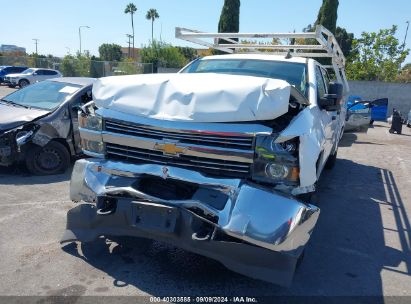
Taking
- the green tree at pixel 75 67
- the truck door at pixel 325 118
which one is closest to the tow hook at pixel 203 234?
the truck door at pixel 325 118

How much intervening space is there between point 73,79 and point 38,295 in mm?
5018

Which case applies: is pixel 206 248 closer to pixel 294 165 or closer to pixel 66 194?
pixel 294 165

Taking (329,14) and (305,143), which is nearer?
(305,143)

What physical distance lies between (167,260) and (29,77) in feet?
93.6

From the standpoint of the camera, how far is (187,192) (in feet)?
10.5

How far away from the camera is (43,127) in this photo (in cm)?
597

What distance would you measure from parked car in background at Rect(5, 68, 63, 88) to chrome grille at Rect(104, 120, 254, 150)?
27.1 m

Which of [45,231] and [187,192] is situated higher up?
[187,192]

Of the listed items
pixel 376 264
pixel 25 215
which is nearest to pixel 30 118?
pixel 25 215

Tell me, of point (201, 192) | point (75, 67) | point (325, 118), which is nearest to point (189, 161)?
point (201, 192)

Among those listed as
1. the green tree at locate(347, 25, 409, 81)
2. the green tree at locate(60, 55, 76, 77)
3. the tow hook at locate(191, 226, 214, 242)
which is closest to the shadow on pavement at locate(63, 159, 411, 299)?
the tow hook at locate(191, 226, 214, 242)

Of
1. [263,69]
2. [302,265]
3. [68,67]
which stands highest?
[263,69]

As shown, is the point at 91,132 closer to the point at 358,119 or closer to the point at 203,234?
the point at 203,234

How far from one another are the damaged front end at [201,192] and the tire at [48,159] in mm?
2921
